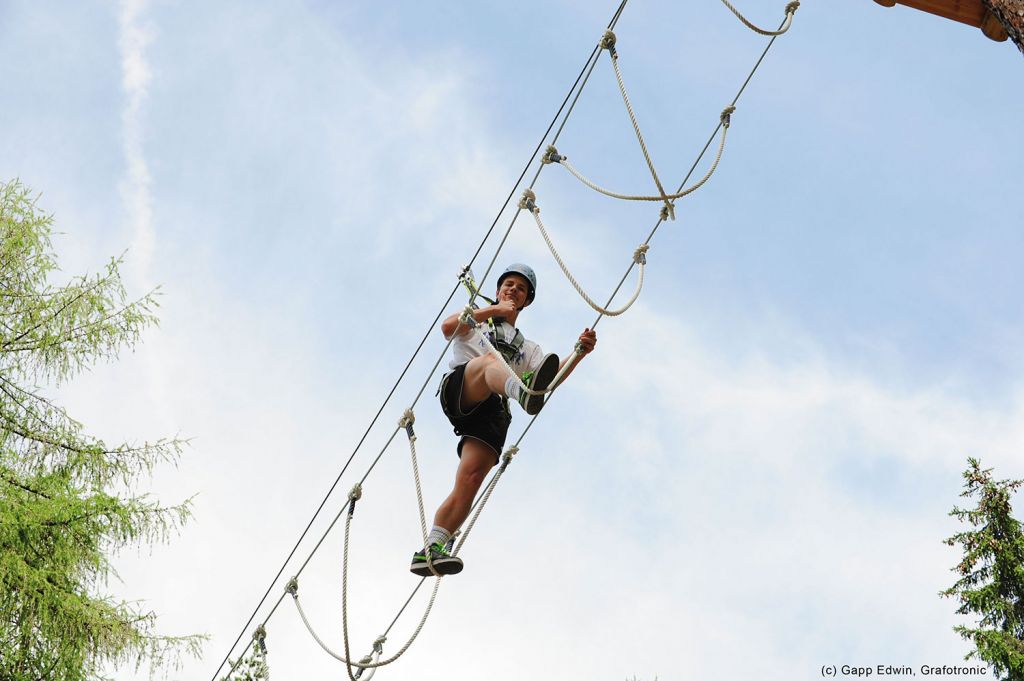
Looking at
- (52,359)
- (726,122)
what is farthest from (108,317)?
(726,122)

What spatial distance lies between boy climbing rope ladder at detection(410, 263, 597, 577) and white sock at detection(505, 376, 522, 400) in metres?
0.06

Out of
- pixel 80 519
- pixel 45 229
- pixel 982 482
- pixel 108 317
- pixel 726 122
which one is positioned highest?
pixel 982 482

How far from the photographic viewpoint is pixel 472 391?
385 centimetres

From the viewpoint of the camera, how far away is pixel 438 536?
377 centimetres

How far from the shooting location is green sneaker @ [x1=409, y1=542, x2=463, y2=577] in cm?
373

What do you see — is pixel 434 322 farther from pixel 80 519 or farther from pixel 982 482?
pixel 982 482

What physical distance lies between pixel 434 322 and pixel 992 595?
8.96 metres

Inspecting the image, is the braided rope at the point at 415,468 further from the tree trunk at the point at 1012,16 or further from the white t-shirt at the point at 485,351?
the tree trunk at the point at 1012,16

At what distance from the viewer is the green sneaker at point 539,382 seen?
3.43 meters

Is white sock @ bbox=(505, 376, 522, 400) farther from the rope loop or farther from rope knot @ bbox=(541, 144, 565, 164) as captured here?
rope knot @ bbox=(541, 144, 565, 164)

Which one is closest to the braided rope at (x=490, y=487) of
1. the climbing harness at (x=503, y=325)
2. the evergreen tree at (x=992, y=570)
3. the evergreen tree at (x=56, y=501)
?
the climbing harness at (x=503, y=325)

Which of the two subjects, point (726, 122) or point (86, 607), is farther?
point (86, 607)

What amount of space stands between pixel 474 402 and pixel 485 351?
197mm

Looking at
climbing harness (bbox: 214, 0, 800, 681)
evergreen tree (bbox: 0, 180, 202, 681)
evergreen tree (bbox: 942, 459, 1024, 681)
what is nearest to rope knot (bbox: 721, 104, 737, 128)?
climbing harness (bbox: 214, 0, 800, 681)
